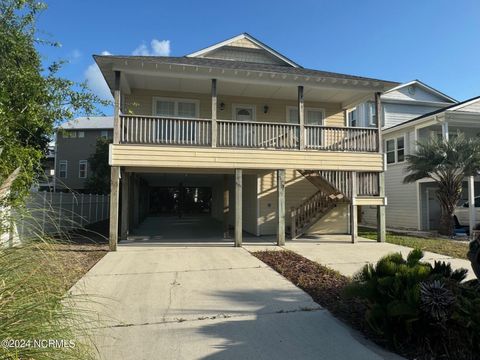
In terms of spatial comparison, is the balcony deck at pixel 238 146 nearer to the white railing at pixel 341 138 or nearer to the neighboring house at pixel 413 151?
the white railing at pixel 341 138

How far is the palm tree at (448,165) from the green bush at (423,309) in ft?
34.3

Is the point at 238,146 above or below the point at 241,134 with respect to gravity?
below

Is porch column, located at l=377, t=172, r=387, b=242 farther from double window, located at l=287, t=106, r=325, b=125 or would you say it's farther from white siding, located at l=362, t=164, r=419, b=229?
white siding, located at l=362, t=164, r=419, b=229

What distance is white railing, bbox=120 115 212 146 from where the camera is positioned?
1072 cm

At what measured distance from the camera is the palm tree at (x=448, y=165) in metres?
13.1

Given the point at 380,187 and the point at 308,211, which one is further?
the point at 308,211

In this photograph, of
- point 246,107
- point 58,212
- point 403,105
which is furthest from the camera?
point 403,105

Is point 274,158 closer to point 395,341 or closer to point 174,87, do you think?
point 174,87

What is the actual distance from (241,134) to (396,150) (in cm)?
1072

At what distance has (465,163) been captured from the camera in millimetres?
13180

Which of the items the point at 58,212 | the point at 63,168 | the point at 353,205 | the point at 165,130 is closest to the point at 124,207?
the point at 165,130

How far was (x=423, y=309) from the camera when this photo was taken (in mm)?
Answer: 3566

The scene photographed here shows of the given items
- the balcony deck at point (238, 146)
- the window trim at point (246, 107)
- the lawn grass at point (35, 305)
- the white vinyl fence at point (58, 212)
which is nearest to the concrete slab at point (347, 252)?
the balcony deck at point (238, 146)

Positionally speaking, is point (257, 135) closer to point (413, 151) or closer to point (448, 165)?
point (448, 165)
